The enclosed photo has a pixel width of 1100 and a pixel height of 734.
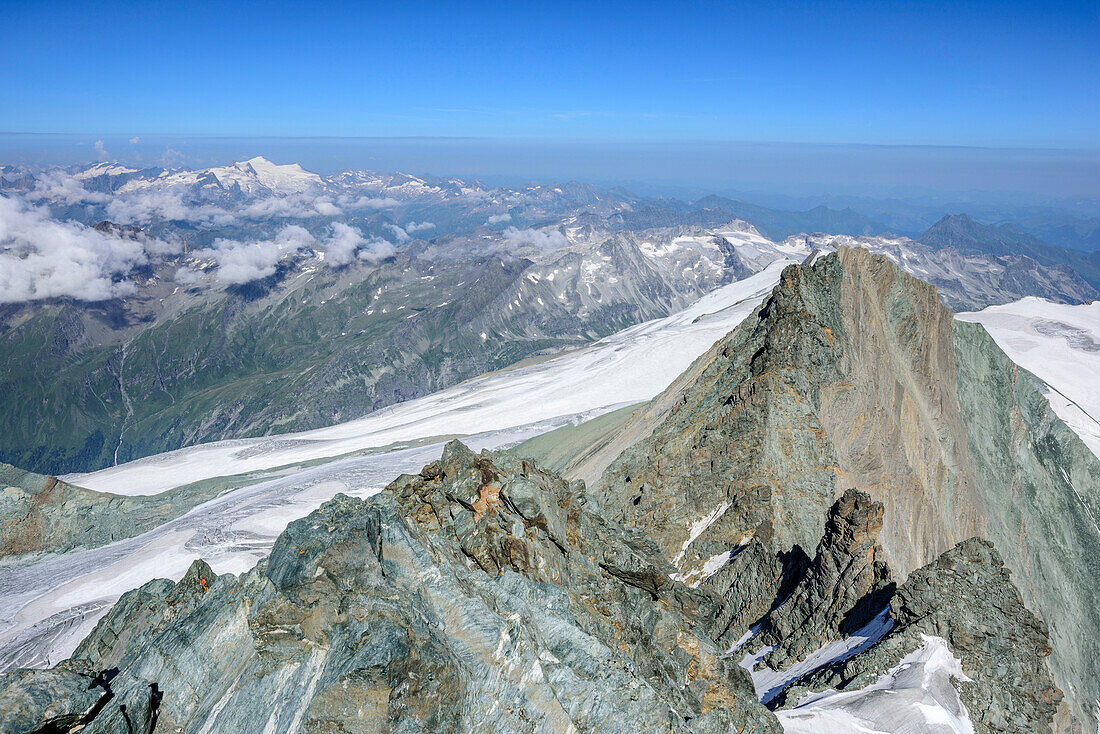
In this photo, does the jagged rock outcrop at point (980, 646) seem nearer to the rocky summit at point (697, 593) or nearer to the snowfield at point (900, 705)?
the rocky summit at point (697, 593)

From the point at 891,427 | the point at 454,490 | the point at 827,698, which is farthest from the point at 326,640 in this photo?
the point at 891,427

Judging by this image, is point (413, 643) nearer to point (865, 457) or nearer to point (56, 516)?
point (865, 457)

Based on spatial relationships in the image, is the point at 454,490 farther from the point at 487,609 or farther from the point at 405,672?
the point at 405,672

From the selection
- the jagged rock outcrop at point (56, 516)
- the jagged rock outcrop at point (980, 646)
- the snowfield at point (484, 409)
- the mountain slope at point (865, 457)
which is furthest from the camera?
the snowfield at point (484, 409)

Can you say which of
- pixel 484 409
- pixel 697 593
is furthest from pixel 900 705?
pixel 484 409

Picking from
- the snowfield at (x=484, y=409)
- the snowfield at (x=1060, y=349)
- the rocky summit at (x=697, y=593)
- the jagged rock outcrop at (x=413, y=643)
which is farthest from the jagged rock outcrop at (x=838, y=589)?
the snowfield at (x=484, y=409)
